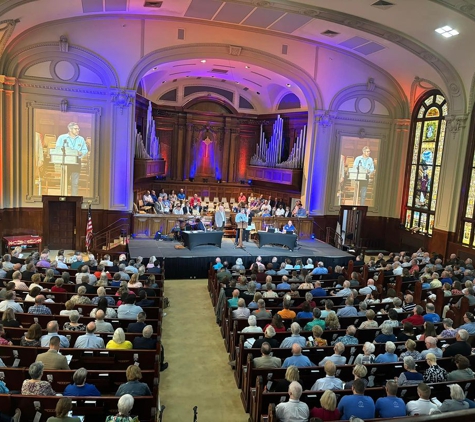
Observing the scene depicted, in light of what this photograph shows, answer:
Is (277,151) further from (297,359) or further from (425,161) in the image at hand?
(297,359)

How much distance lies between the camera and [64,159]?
1552 cm

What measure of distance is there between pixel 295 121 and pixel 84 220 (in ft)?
34.3

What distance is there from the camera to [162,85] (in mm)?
21281

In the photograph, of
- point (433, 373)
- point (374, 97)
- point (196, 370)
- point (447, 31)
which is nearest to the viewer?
point (433, 373)

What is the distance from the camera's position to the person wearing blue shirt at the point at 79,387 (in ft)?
15.1

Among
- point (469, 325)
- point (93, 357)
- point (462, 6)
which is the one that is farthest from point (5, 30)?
point (469, 325)

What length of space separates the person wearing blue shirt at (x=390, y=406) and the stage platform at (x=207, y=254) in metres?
8.98

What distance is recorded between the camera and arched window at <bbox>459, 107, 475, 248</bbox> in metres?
15.1

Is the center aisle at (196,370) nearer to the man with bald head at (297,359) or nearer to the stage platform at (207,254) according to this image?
the man with bald head at (297,359)

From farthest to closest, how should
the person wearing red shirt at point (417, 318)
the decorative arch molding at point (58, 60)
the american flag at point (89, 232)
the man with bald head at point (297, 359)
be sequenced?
the decorative arch molding at point (58, 60) < the american flag at point (89, 232) < the person wearing red shirt at point (417, 318) < the man with bald head at point (297, 359)

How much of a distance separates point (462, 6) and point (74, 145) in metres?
13.1

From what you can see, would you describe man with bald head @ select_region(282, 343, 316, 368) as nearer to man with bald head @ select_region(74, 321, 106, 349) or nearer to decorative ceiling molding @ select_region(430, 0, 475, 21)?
man with bald head @ select_region(74, 321, 106, 349)

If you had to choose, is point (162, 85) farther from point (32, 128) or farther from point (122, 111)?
point (32, 128)

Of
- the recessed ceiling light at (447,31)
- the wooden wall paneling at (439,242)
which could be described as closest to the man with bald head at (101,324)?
the recessed ceiling light at (447,31)
